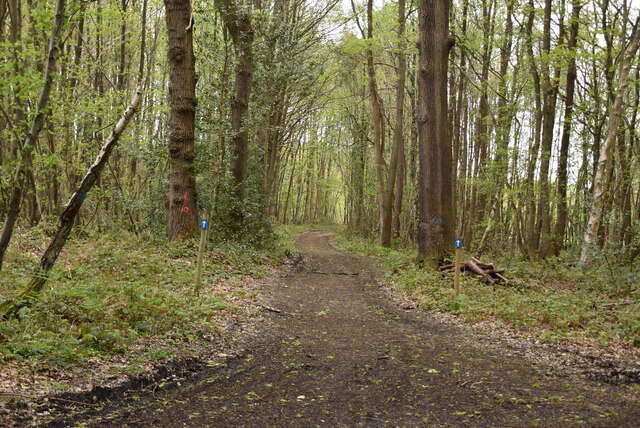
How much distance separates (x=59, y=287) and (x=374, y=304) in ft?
20.1

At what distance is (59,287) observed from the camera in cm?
638

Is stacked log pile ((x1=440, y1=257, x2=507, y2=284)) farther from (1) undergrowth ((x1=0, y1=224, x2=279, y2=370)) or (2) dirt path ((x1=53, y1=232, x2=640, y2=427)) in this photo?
(1) undergrowth ((x1=0, y1=224, x2=279, y2=370))

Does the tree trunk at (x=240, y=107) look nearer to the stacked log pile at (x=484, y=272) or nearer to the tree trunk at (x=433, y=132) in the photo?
the tree trunk at (x=433, y=132)

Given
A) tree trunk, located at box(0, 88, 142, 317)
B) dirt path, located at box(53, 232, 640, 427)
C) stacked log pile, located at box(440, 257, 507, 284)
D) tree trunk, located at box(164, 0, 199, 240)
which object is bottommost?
dirt path, located at box(53, 232, 640, 427)

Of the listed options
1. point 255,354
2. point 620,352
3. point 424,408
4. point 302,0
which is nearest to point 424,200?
point 620,352

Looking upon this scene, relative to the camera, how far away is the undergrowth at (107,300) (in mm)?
4695

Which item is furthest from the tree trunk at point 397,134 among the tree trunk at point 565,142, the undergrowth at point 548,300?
the undergrowth at point 548,300

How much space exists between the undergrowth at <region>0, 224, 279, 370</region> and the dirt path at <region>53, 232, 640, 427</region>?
3.22 ft

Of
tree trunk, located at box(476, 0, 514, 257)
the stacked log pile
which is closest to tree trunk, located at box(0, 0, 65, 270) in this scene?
the stacked log pile

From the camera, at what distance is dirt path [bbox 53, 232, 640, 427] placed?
3.92 meters

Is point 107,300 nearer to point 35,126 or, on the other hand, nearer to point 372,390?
point 35,126

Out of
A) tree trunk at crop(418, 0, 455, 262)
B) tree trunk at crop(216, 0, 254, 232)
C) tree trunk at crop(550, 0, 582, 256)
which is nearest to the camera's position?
tree trunk at crop(418, 0, 455, 262)

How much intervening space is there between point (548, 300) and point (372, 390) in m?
5.77

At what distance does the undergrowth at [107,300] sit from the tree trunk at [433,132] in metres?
5.62
